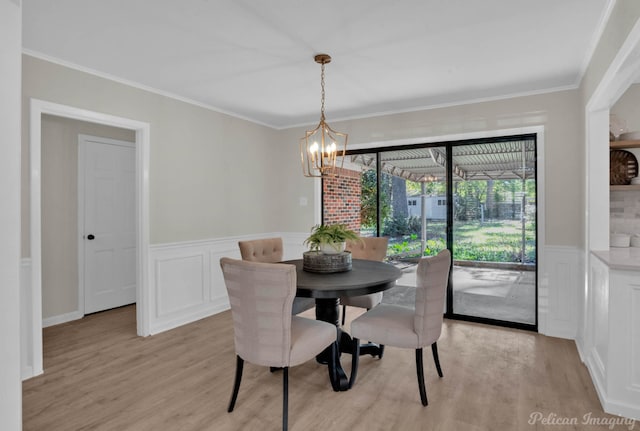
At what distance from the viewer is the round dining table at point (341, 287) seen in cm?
231

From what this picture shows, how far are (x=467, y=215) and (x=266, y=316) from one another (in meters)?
2.98

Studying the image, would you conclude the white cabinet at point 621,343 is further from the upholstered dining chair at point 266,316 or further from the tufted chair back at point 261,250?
the tufted chair back at point 261,250

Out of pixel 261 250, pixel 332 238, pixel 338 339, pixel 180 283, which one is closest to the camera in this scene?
pixel 332 238

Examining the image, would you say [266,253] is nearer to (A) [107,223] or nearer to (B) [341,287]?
(B) [341,287]

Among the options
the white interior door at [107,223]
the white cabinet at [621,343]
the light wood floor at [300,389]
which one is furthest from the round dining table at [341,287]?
the white interior door at [107,223]

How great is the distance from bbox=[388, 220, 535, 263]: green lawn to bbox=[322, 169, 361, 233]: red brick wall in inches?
36.5

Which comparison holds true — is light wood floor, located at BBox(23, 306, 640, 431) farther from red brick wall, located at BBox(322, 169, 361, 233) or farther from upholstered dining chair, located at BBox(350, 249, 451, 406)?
red brick wall, located at BBox(322, 169, 361, 233)

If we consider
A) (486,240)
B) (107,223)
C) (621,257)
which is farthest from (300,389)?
(107,223)

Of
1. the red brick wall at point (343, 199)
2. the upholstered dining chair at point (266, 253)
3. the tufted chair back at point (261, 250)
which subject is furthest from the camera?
the red brick wall at point (343, 199)

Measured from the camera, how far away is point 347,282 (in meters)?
2.44

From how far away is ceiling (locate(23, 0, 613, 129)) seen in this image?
7.33ft

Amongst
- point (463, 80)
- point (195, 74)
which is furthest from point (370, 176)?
point (195, 74)

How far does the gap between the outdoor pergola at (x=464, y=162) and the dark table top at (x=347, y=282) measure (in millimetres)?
1880

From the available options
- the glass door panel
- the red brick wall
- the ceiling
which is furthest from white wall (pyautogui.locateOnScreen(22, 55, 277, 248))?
the glass door panel
